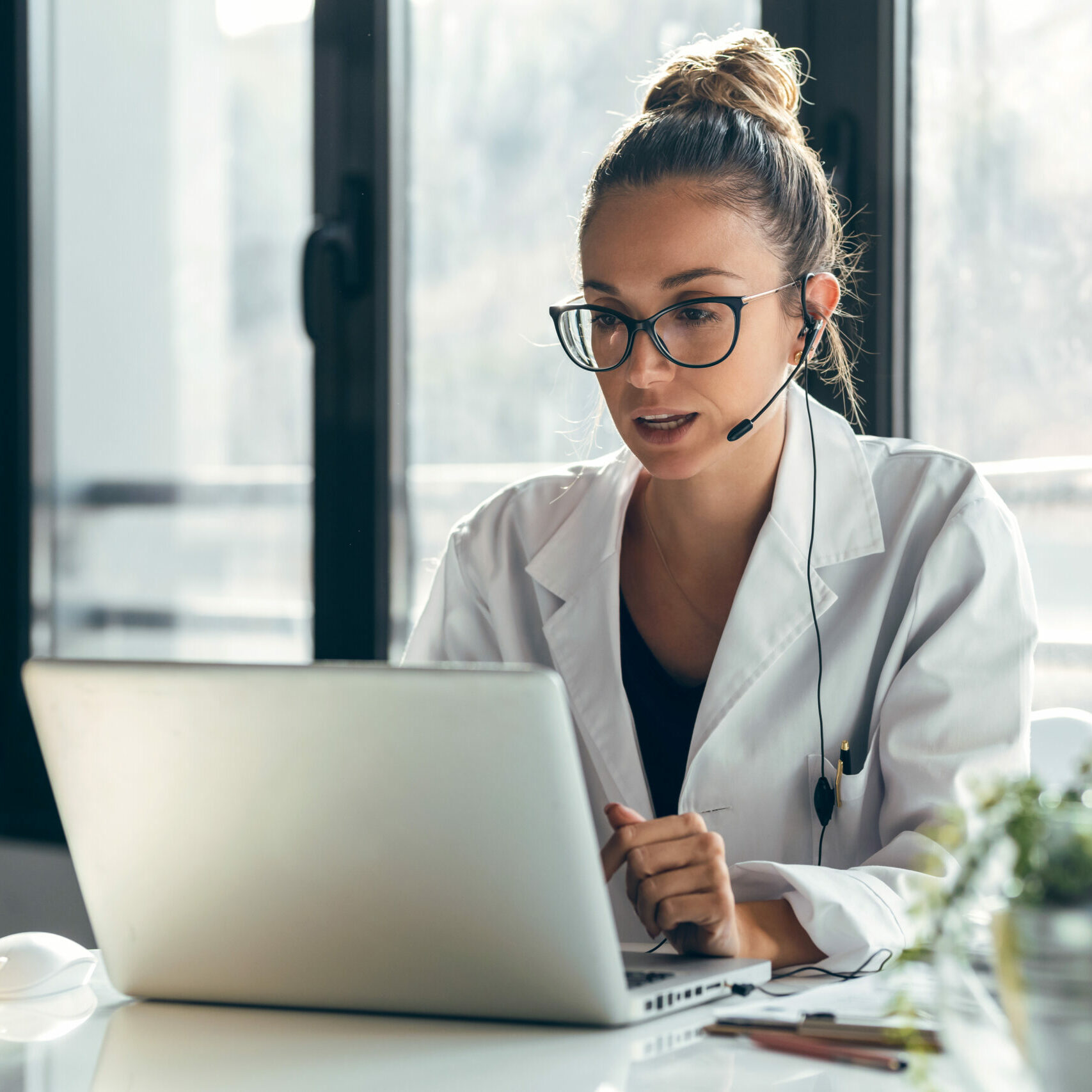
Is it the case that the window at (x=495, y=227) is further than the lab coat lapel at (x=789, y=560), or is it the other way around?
the window at (x=495, y=227)

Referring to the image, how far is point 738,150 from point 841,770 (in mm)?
682

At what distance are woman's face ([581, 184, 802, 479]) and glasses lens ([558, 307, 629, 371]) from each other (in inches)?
0.8

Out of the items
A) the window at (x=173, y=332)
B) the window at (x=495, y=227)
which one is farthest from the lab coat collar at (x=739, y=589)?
the window at (x=173, y=332)

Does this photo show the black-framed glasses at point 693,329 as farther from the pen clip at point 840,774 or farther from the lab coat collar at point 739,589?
the pen clip at point 840,774

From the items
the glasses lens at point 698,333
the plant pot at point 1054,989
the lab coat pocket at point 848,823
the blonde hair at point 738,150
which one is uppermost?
the blonde hair at point 738,150

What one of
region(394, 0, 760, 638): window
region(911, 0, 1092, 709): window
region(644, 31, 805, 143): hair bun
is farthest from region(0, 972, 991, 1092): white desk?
region(394, 0, 760, 638): window

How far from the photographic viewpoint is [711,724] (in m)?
1.35

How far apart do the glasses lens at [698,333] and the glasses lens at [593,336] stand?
49 millimetres

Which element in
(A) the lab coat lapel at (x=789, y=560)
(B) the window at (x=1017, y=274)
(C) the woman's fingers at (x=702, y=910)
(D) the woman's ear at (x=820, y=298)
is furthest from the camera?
(B) the window at (x=1017, y=274)

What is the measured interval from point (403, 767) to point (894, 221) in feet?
4.64

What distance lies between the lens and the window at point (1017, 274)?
176 centimetres

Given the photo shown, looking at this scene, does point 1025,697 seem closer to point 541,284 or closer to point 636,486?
point 636,486

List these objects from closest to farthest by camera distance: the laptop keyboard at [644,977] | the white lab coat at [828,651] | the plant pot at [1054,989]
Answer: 1. the plant pot at [1054,989]
2. the laptop keyboard at [644,977]
3. the white lab coat at [828,651]

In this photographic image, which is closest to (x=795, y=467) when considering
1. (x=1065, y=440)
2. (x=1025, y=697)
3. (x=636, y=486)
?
(x=636, y=486)
